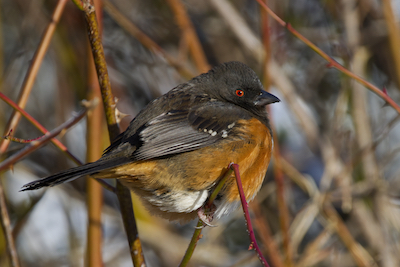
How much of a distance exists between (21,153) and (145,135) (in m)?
1.13

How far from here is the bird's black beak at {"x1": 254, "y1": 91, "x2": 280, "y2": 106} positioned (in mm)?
3136

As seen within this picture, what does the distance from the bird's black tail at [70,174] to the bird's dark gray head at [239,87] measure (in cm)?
118

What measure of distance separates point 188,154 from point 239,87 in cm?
79

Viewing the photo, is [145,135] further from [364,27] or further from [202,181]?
[364,27]

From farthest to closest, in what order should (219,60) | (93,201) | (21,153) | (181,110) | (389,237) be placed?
(219,60), (389,237), (181,110), (93,201), (21,153)

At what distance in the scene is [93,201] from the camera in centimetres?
261

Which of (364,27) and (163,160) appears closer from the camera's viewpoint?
(163,160)

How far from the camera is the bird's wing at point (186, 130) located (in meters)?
2.61

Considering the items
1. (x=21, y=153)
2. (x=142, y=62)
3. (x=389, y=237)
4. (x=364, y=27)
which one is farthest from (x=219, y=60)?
(x=21, y=153)

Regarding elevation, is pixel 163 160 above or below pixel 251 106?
below

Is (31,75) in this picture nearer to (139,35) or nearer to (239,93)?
(239,93)

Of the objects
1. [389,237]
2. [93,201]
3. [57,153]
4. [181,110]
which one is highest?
[57,153]

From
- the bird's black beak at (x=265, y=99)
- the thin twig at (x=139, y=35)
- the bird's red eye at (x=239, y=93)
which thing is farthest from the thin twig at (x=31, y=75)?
the bird's black beak at (x=265, y=99)

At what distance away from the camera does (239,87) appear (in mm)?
3225
